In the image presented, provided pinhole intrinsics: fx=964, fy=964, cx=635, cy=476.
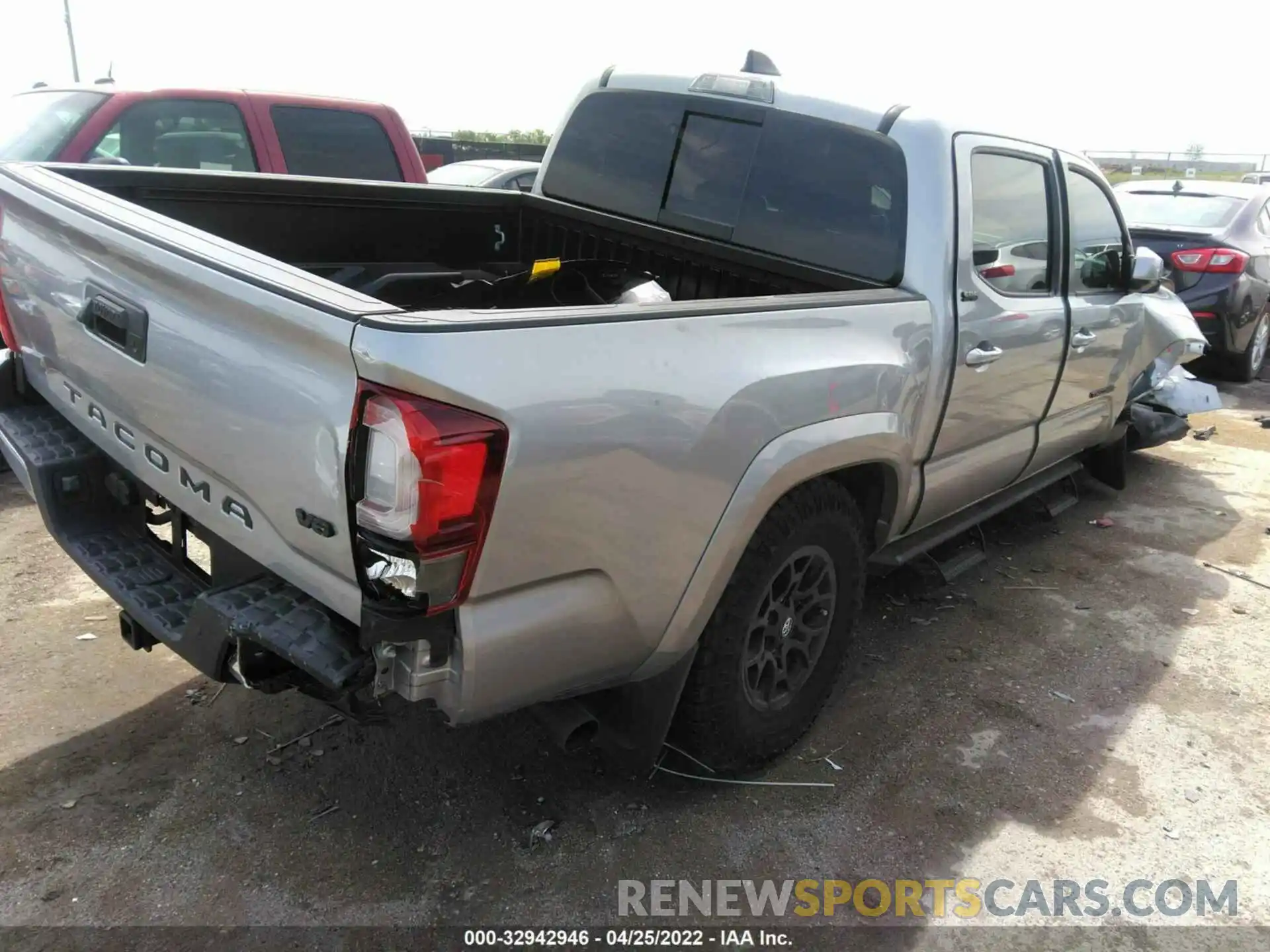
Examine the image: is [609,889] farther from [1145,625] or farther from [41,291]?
[1145,625]

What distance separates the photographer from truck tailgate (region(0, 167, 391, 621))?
1882mm

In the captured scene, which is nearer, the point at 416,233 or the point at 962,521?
the point at 962,521

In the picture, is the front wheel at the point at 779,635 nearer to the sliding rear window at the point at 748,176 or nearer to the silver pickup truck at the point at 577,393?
the silver pickup truck at the point at 577,393

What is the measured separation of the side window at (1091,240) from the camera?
4059 millimetres

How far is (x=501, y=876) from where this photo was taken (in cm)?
248

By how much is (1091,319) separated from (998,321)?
98 centimetres

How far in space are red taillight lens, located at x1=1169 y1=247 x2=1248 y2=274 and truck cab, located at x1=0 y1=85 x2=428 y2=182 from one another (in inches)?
257

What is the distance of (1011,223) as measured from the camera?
142 inches

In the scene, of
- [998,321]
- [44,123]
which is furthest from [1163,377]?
[44,123]

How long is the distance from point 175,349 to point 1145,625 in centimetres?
390

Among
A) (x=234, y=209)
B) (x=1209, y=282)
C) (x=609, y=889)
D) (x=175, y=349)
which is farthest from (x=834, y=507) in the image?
(x=1209, y=282)

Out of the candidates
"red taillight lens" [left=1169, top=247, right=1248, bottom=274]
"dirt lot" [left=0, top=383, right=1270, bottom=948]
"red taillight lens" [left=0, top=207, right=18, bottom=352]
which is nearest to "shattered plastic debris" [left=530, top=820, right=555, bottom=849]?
"dirt lot" [left=0, top=383, right=1270, bottom=948]
